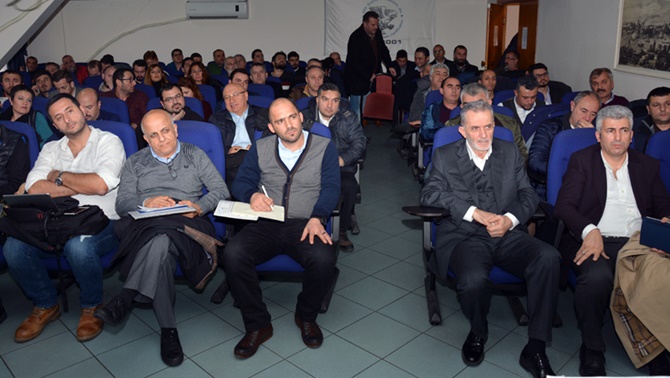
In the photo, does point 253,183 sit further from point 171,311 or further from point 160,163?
point 171,311

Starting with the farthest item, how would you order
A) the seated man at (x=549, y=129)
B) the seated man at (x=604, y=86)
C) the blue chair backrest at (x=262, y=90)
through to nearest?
the blue chair backrest at (x=262, y=90)
the seated man at (x=604, y=86)
the seated man at (x=549, y=129)

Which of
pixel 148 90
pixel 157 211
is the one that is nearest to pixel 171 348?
pixel 157 211

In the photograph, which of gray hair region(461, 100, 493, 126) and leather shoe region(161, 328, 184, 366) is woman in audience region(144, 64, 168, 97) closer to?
leather shoe region(161, 328, 184, 366)

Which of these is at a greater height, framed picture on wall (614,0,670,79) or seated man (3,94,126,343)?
framed picture on wall (614,0,670,79)

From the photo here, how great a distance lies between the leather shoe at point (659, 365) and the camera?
262 centimetres

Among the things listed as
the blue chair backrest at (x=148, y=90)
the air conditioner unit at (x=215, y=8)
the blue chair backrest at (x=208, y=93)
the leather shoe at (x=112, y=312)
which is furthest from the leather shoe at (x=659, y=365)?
the air conditioner unit at (x=215, y=8)

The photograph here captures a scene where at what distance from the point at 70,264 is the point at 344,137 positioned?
2.08m

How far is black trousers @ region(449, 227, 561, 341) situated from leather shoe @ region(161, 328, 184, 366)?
1.40 meters

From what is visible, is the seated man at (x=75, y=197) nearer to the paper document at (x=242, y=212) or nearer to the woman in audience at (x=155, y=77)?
the paper document at (x=242, y=212)

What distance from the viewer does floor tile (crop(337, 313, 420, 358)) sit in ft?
9.62

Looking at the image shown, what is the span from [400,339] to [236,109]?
7.44 ft

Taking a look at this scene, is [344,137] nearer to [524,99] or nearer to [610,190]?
[524,99]

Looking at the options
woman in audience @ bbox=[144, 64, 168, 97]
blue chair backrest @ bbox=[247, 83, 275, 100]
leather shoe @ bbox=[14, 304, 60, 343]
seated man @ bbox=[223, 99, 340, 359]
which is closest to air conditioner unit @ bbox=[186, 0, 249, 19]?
woman in audience @ bbox=[144, 64, 168, 97]

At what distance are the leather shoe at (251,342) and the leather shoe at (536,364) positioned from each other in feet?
4.18
